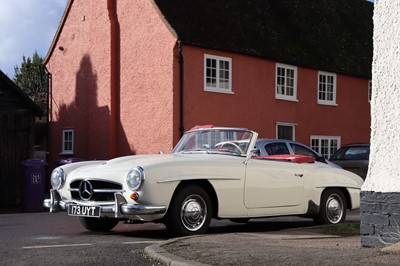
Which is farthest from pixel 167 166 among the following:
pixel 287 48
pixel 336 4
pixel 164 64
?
pixel 336 4

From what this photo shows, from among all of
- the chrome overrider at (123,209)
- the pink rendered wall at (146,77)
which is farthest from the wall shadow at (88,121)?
the chrome overrider at (123,209)

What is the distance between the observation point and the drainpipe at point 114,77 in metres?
21.7

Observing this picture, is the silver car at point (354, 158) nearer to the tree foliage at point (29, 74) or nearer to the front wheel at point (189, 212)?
the front wheel at point (189, 212)

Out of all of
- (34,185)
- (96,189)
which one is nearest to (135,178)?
(96,189)

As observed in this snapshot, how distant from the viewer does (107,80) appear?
857 inches

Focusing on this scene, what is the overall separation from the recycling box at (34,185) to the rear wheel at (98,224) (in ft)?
18.7

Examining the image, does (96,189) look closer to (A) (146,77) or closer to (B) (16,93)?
(B) (16,93)

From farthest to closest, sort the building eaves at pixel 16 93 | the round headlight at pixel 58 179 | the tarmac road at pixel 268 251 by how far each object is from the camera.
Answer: the building eaves at pixel 16 93 → the round headlight at pixel 58 179 → the tarmac road at pixel 268 251

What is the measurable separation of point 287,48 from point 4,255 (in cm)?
1740

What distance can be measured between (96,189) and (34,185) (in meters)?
6.90

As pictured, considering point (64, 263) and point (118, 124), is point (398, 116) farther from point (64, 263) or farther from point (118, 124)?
point (118, 124)

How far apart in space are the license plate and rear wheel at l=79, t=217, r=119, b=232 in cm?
79

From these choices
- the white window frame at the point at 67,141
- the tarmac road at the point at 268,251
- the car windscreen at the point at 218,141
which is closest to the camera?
the tarmac road at the point at 268,251

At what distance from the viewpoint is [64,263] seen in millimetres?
6309
